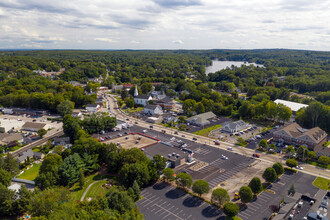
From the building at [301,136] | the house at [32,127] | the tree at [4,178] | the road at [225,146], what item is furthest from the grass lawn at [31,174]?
the building at [301,136]

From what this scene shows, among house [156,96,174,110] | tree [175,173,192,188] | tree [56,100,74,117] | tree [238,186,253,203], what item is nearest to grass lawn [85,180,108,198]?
tree [175,173,192,188]

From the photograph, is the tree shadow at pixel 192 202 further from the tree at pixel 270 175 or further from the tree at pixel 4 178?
the tree at pixel 4 178

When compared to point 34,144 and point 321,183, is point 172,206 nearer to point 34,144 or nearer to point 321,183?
point 321,183

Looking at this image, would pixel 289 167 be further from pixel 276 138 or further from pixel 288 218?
pixel 288 218

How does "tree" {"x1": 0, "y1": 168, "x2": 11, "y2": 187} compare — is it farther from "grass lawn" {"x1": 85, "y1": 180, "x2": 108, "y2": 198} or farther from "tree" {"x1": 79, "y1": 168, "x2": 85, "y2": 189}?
"grass lawn" {"x1": 85, "y1": 180, "x2": 108, "y2": 198}

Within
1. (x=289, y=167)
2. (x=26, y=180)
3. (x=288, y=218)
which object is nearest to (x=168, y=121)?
(x=289, y=167)
